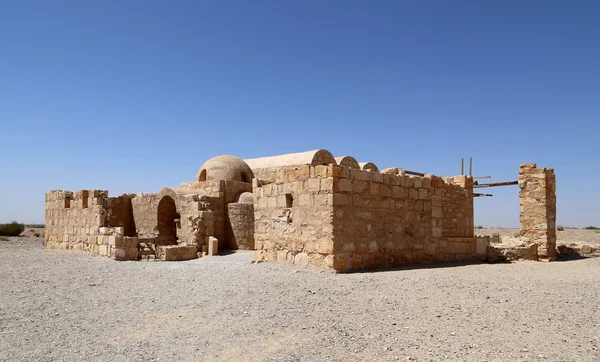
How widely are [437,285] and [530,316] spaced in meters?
1.70

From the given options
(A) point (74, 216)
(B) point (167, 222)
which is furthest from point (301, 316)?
(B) point (167, 222)

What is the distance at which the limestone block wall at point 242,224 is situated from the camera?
14.3 metres

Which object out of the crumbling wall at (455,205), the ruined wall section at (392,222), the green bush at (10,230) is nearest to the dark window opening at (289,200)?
the ruined wall section at (392,222)

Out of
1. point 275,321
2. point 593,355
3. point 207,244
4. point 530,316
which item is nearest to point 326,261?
point 275,321

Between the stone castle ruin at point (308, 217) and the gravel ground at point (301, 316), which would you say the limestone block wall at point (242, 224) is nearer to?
the stone castle ruin at point (308, 217)

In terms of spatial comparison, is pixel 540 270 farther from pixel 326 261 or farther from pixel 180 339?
pixel 180 339

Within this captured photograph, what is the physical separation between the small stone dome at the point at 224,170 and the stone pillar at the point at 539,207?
9.71 meters

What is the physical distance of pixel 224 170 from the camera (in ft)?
55.0

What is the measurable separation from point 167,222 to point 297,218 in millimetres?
9341

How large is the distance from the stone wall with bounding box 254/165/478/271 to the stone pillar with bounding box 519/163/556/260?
2164 mm

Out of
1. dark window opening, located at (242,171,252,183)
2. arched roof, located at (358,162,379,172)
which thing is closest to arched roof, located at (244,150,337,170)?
arched roof, located at (358,162,379,172)

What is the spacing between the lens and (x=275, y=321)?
481cm

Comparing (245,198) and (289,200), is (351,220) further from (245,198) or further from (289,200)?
(245,198)

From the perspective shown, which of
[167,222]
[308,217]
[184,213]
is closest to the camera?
[308,217]
